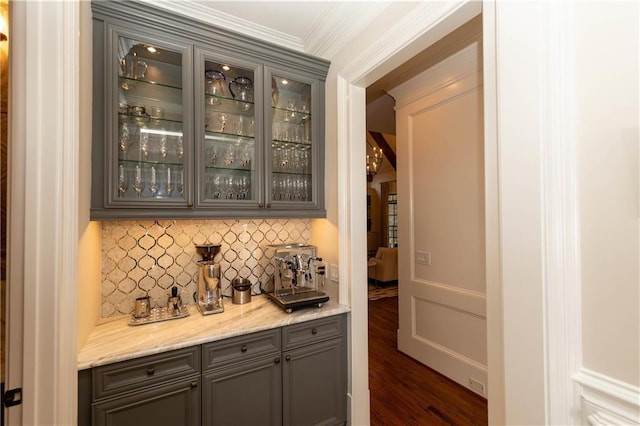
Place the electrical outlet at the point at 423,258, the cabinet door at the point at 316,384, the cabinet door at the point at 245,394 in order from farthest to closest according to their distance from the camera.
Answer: the electrical outlet at the point at 423,258
the cabinet door at the point at 316,384
the cabinet door at the point at 245,394

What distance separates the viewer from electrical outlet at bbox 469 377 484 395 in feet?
7.90

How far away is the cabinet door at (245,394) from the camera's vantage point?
5.23 ft

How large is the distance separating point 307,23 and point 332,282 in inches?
78.1

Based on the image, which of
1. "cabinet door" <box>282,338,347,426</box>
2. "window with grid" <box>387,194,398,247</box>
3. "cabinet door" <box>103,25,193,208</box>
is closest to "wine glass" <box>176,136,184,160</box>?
"cabinet door" <box>103,25,193,208</box>

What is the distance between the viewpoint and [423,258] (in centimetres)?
301

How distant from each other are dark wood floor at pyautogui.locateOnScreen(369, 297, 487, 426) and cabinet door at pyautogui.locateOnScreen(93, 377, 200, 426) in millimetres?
1415

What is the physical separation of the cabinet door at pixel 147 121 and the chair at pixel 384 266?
→ 5.32 meters

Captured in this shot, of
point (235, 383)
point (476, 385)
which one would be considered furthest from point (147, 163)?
point (476, 385)

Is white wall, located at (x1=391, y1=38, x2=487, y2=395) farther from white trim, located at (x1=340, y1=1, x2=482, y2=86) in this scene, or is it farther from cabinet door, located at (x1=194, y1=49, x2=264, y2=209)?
cabinet door, located at (x1=194, y1=49, x2=264, y2=209)

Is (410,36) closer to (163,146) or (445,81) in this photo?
(445,81)

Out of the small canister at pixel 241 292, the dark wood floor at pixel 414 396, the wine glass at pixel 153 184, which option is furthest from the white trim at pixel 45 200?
the dark wood floor at pixel 414 396

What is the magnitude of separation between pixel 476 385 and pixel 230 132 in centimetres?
292

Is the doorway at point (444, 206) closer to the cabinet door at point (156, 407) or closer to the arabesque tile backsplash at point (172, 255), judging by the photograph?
the arabesque tile backsplash at point (172, 255)

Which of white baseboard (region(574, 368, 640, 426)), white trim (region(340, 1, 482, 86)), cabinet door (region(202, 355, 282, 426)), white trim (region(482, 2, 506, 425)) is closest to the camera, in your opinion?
white baseboard (region(574, 368, 640, 426))
